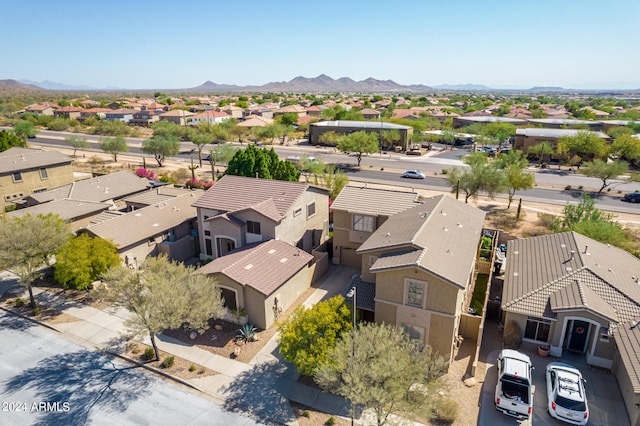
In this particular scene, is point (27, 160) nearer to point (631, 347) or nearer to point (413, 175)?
point (413, 175)

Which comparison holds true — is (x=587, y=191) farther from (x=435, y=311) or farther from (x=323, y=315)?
(x=323, y=315)

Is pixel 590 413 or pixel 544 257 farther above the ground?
pixel 544 257

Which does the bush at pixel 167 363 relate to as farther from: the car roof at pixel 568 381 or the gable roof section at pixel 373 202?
the car roof at pixel 568 381

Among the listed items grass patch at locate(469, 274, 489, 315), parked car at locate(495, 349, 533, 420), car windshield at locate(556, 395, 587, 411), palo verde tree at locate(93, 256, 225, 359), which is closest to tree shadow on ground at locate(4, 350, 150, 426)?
palo verde tree at locate(93, 256, 225, 359)

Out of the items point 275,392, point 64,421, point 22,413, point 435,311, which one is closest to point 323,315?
point 275,392

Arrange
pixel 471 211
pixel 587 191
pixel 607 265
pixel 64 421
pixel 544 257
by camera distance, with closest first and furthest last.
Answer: pixel 64 421 → pixel 607 265 → pixel 544 257 → pixel 471 211 → pixel 587 191

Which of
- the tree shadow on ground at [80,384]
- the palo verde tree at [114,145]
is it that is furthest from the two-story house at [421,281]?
the palo verde tree at [114,145]

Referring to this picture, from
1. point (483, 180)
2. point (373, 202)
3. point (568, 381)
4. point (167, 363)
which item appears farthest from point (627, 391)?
point (483, 180)
